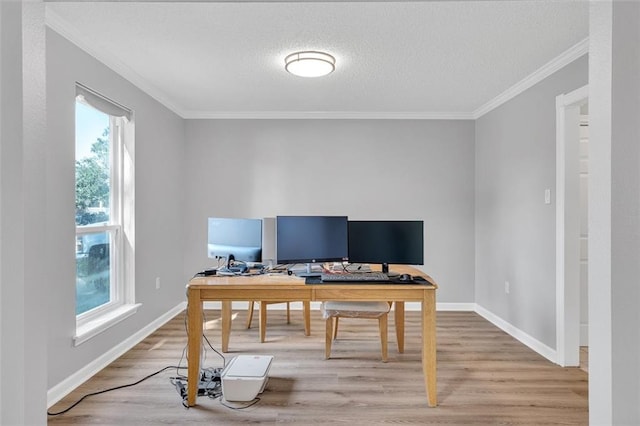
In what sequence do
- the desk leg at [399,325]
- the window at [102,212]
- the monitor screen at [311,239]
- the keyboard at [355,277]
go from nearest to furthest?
the keyboard at [355,277] < the monitor screen at [311,239] < the window at [102,212] < the desk leg at [399,325]

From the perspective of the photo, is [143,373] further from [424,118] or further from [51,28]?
[424,118]

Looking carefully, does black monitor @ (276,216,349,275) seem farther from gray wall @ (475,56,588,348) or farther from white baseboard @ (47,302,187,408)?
gray wall @ (475,56,588,348)

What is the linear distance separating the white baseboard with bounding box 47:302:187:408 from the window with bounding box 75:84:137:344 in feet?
0.75

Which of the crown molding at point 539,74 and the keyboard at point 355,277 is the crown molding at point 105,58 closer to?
the keyboard at point 355,277

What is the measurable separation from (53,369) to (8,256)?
1380 millimetres

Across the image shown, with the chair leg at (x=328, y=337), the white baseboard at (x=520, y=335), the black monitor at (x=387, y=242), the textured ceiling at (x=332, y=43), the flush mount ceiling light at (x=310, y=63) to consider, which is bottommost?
the white baseboard at (x=520, y=335)

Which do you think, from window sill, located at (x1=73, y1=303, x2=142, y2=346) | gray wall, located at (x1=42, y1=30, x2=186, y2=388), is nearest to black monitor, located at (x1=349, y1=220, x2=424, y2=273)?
gray wall, located at (x1=42, y1=30, x2=186, y2=388)

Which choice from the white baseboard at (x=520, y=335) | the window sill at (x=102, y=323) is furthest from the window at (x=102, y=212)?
the white baseboard at (x=520, y=335)

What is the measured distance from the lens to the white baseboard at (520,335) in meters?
2.99

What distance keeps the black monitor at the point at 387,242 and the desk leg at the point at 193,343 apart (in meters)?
1.09

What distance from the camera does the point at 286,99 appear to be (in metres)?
3.92

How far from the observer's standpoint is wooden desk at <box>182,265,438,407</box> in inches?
89.0

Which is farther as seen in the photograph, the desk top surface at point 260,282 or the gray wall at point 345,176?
the gray wall at point 345,176

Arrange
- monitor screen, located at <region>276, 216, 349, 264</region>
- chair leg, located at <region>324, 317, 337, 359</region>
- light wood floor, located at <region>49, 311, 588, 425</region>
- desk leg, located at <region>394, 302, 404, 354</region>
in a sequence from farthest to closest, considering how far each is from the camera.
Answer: desk leg, located at <region>394, 302, 404, 354</region> → chair leg, located at <region>324, 317, 337, 359</region> → monitor screen, located at <region>276, 216, 349, 264</region> → light wood floor, located at <region>49, 311, 588, 425</region>
